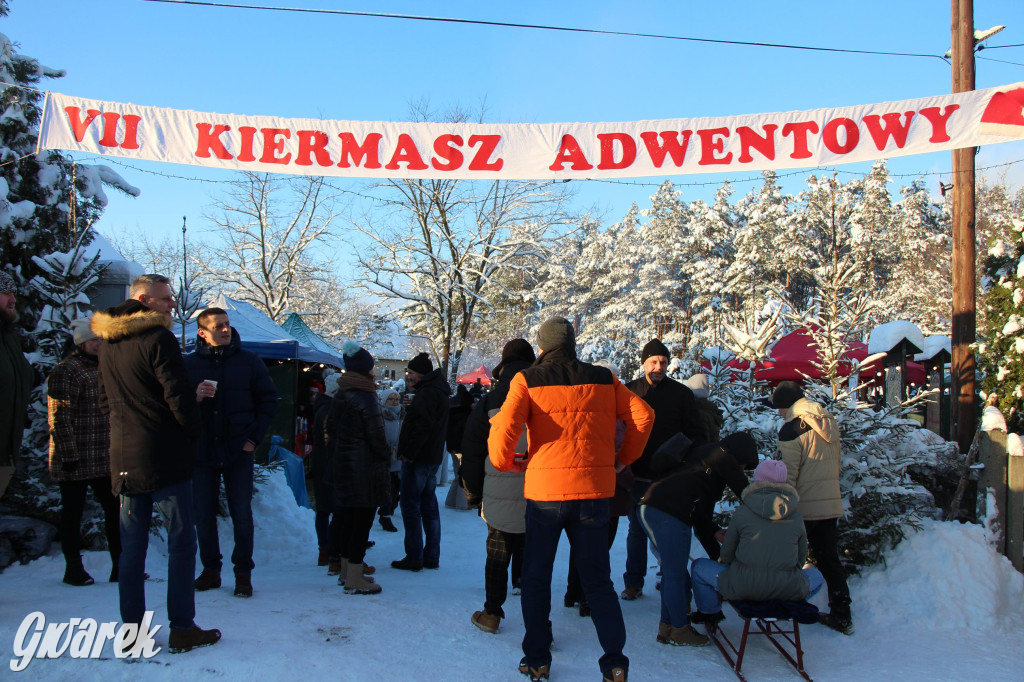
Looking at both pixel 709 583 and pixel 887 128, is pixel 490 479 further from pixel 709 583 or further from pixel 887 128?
pixel 887 128

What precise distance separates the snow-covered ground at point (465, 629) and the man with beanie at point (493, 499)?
196 mm

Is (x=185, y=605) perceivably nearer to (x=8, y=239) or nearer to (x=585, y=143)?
(x=585, y=143)

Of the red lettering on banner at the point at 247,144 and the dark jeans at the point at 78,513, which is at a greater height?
the red lettering on banner at the point at 247,144

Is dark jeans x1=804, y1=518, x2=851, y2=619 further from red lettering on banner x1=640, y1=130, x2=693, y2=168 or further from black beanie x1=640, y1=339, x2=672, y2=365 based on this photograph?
red lettering on banner x1=640, y1=130, x2=693, y2=168

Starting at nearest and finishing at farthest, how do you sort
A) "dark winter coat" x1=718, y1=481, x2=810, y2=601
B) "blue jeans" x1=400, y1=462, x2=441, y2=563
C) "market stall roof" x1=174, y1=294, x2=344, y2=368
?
"dark winter coat" x1=718, y1=481, x2=810, y2=601
"blue jeans" x1=400, y1=462, x2=441, y2=563
"market stall roof" x1=174, y1=294, x2=344, y2=368

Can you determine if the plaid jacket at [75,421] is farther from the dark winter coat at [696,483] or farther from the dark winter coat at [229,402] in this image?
the dark winter coat at [696,483]

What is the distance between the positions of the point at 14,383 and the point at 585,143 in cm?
500

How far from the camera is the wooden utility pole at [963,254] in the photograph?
8031 mm

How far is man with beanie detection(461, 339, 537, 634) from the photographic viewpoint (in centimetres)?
429

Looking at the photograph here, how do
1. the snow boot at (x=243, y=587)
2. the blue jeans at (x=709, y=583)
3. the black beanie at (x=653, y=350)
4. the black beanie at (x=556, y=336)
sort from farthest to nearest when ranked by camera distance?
the black beanie at (x=653, y=350), the snow boot at (x=243, y=587), the blue jeans at (x=709, y=583), the black beanie at (x=556, y=336)

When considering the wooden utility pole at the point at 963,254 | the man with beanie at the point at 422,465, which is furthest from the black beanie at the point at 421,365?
the wooden utility pole at the point at 963,254

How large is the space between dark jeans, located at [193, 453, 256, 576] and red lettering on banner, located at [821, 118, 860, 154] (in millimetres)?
5671

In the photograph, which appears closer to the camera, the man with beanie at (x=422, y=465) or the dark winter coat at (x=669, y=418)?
the dark winter coat at (x=669, y=418)

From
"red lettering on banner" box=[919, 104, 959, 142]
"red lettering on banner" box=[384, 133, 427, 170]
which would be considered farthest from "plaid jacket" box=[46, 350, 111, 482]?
"red lettering on banner" box=[919, 104, 959, 142]
